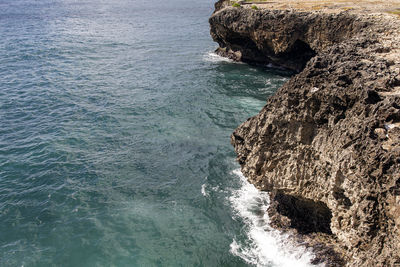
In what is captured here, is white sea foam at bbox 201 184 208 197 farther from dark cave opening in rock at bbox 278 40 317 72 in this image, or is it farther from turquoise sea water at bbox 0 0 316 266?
dark cave opening in rock at bbox 278 40 317 72

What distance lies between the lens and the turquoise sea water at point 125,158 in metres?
22.5

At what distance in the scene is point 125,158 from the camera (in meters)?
32.0

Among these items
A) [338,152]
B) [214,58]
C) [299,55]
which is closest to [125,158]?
[338,152]

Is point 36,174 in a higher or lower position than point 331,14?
lower

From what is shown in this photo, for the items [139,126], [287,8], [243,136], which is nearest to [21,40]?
[139,126]

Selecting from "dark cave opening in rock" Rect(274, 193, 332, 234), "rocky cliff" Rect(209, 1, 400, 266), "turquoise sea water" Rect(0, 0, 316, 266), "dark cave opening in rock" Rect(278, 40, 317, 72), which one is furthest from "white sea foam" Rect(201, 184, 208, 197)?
"dark cave opening in rock" Rect(278, 40, 317, 72)

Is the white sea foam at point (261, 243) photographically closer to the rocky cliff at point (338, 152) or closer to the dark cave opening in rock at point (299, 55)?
the rocky cliff at point (338, 152)

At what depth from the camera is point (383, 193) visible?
13742mm

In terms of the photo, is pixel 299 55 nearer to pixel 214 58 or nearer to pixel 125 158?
pixel 214 58

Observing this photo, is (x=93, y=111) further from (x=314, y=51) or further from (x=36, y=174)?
(x=314, y=51)

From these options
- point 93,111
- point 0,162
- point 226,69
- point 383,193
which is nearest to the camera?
point 383,193

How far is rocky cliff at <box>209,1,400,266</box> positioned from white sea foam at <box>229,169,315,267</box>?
79cm

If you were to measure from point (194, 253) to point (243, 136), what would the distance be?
8.59m

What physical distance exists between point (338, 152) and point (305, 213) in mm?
6540
